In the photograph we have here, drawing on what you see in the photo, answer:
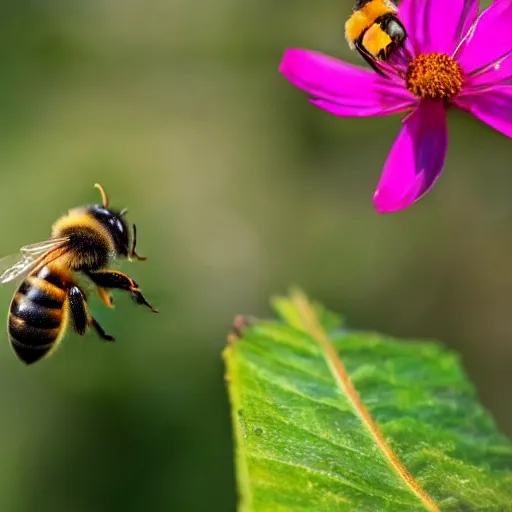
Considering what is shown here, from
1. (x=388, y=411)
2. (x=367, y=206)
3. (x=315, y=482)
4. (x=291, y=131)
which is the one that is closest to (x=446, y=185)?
(x=367, y=206)

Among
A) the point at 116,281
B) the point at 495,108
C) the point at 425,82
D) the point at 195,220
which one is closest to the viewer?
the point at 495,108

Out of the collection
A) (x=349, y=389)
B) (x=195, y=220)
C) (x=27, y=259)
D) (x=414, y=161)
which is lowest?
(x=349, y=389)

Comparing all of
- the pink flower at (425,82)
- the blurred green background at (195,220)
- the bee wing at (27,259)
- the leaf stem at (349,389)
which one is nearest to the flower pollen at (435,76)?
the pink flower at (425,82)

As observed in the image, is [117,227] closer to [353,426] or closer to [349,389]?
[349,389]

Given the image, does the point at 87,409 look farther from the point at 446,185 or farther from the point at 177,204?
the point at 446,185

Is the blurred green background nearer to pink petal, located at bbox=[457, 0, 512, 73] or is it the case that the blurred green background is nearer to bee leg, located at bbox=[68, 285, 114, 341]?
bee leg, located at bbox=[68, 285, 114, 341]

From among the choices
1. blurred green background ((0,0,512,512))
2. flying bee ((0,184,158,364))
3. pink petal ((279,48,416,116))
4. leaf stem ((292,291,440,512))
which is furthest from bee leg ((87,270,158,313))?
blurred green background ((0,0,512,512))

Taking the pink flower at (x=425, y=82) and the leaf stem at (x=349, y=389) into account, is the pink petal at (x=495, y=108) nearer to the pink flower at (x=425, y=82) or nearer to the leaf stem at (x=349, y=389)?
the pink flower at (x=425, y=82)

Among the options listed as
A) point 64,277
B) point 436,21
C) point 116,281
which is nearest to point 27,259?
point 64,277
